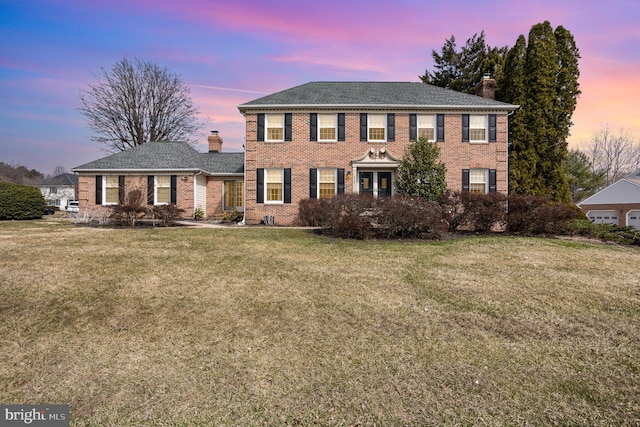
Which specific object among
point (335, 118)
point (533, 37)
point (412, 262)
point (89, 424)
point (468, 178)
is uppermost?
point (533, 37)

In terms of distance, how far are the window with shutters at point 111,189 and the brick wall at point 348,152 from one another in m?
8.42

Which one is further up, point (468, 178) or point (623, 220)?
point (468, 178)

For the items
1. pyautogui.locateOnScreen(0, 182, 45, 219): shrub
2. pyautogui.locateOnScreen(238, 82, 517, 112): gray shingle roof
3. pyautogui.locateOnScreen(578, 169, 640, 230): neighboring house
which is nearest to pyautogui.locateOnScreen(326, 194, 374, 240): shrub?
pyautogui.locateOnScreen(238, 82, 517, 112): gray shingle roof

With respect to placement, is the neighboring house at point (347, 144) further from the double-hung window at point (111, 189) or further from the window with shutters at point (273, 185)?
the double-hung window at point (111, 189)

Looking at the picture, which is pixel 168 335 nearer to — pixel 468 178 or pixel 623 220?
pixel 468 178

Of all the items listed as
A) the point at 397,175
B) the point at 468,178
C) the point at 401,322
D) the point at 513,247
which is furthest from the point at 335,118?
the point at 401,322

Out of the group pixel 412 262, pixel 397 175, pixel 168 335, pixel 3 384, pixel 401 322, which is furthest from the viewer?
pixel 397 175

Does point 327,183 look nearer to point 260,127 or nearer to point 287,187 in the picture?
point 287,187

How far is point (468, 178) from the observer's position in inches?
675

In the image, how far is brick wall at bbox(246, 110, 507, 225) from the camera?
675 inches

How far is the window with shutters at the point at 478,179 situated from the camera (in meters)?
17.3

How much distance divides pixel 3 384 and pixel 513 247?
10.5 m

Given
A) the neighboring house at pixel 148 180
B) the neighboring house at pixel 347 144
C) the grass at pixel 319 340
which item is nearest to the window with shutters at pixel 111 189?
the neighboring house at pixel 148 180

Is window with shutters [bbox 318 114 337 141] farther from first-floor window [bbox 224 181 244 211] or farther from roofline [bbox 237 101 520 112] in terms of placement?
first-floor window [bbox 224 181 244 211]
